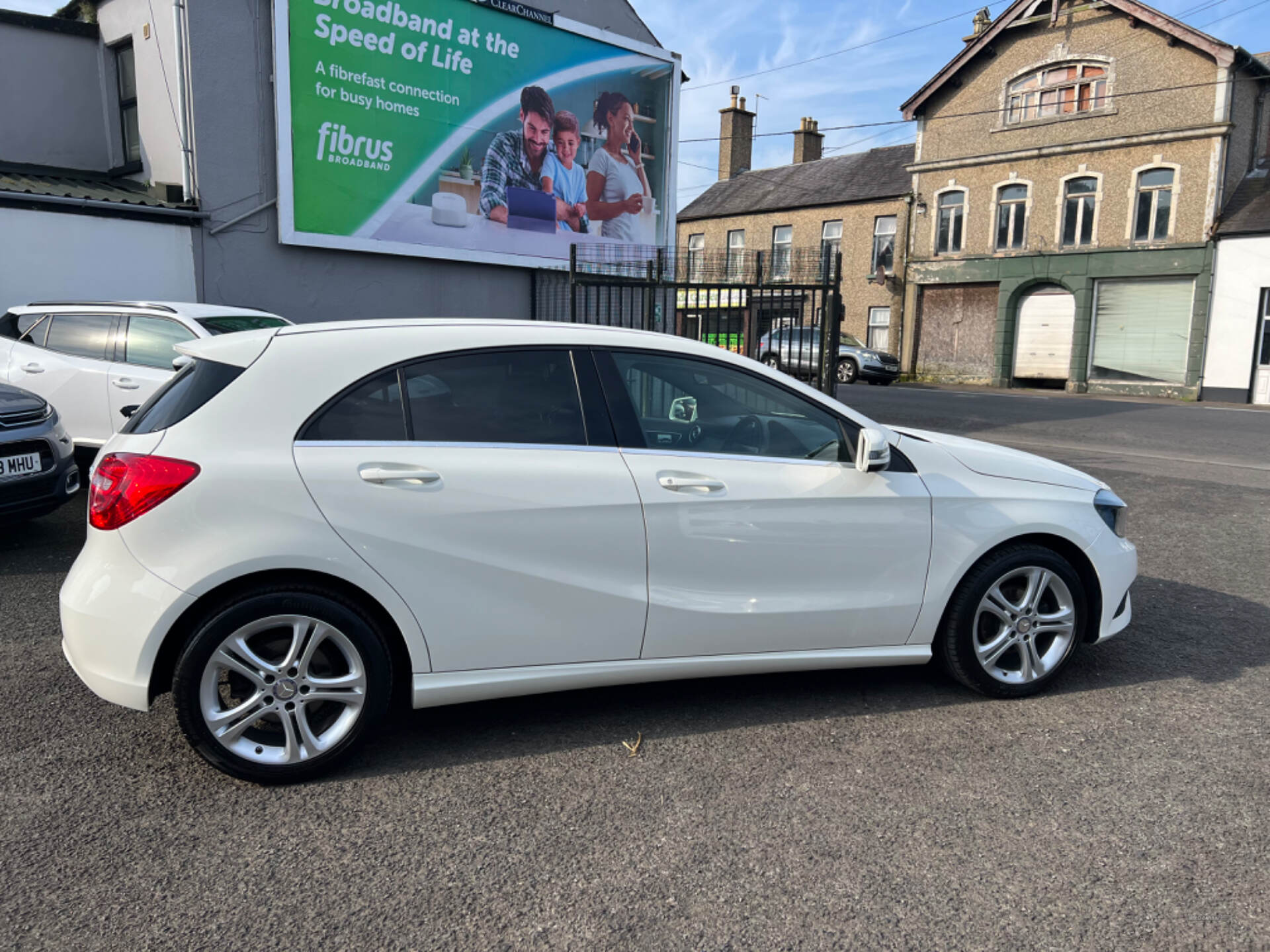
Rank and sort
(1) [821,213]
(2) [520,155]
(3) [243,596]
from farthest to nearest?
(1) [821,213] < (2) [520,155] < (3) [243,596]

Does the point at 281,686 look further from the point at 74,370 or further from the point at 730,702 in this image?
the point at 74,370

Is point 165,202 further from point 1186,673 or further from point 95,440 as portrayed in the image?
point 1186,673

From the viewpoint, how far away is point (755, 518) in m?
3.56

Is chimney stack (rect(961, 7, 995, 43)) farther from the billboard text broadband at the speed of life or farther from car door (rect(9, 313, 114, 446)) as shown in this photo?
car door (rect(9, 313, 114, 446))

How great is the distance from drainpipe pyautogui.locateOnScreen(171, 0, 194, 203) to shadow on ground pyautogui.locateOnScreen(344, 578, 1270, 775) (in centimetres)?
911

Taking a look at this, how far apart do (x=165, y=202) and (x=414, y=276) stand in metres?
3.21

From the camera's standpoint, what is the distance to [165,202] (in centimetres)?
1058

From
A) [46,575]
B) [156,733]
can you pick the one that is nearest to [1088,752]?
[156,733]

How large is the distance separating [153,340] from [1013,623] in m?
6.76

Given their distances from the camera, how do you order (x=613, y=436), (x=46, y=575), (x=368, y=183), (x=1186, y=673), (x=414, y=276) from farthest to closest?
(x=414, y=276), (x=368, y=183), (x=46, y=575), (x=1186, y=673), (x=613, y=436)

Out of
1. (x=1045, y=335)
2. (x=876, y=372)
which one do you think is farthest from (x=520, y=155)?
(x=1045, y=335)

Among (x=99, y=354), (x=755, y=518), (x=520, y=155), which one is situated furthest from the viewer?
(x=520, y=155)

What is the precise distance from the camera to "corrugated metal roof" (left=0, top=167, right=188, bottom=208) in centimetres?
996

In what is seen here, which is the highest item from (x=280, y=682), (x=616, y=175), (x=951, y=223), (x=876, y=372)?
(x=951, y=223)
